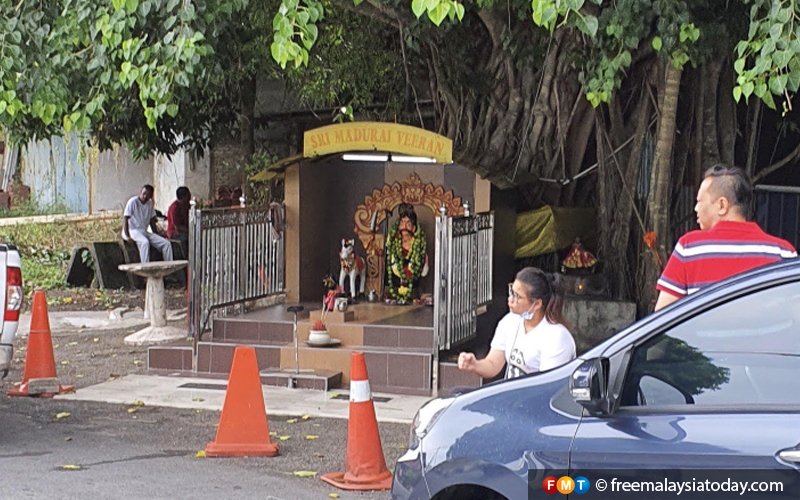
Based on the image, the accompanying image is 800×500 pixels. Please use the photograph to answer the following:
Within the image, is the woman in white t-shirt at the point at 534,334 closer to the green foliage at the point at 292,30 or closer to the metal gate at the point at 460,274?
the green foliage at the point at 292,30

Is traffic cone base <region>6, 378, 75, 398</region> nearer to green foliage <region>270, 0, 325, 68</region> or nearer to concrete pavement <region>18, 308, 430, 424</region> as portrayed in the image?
concrete pavement <region>18, 308, 430, 424</region>

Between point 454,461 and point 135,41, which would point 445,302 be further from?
point 454,461

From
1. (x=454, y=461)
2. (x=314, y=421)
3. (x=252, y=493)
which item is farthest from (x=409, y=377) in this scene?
(x=454, y=461)

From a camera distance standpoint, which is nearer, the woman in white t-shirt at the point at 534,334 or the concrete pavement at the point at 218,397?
the woman in white t-shirt at the point at 534,334

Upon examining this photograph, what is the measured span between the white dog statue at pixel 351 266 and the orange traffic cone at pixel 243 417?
502 cm

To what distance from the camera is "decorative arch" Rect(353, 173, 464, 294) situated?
43.3 feet

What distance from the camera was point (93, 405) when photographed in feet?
32.8

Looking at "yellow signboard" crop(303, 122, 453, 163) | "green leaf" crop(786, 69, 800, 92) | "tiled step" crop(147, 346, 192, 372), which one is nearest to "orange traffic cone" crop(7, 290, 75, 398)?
"tiled step" crop(147, 346, 192, 372)

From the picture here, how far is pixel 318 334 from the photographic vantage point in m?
11.0

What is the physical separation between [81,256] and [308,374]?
8.39m

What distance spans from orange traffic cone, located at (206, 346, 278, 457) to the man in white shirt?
944 cm

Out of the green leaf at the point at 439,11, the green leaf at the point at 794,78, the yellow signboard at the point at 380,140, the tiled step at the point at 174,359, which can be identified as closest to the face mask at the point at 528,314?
the green leaf at the point at 439,11

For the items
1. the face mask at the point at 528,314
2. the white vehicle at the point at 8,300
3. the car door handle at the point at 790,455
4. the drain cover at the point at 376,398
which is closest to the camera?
the car door handle at the point at 790,455

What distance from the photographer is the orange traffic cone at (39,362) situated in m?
10.3
